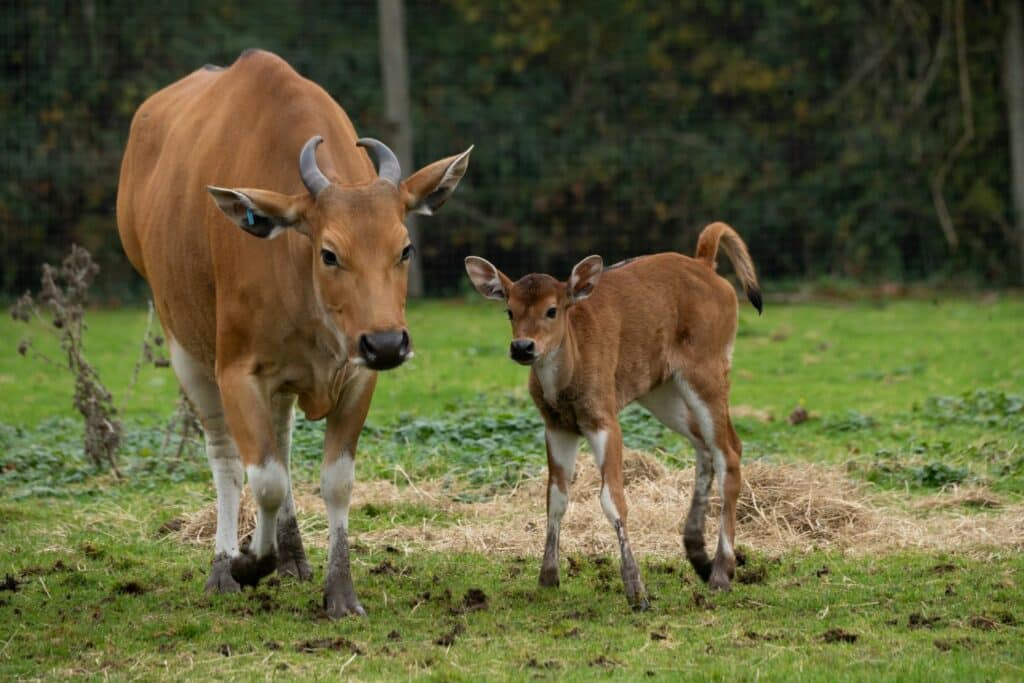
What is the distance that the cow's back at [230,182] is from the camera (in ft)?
21.3

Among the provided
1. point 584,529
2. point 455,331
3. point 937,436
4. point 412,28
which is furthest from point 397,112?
point 584,529

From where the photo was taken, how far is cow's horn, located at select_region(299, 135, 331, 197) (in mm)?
6254

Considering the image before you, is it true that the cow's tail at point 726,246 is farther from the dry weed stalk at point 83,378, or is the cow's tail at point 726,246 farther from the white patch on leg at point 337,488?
the dry weed stalk at point 83,378

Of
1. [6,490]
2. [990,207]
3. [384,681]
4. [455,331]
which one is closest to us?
[384,681]

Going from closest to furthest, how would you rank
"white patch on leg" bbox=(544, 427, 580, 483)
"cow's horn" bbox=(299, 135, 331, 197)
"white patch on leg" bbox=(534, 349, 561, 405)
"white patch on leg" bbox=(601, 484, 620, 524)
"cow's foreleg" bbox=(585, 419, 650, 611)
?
"cow's horn" bbox=(299, 135, 331, 197)
"cow's foreleg" bbox=(585, 419, 650, 611)
"white patch on leg" bbox=(601, 484, 620, 524)
"white patch on leg" bbox=(534, 349, 561, 405)
"white patch on leg" bbox=(544, 427, 580, 483)

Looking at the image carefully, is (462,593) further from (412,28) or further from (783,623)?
(412,28)

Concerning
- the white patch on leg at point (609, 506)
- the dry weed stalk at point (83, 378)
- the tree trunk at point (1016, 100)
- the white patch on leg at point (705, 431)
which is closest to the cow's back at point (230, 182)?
the white patch on leg at point (609, 506)

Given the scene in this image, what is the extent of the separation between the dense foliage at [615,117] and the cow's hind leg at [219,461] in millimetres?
10448

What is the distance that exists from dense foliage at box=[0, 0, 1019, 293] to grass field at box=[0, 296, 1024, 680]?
4975 millimetres

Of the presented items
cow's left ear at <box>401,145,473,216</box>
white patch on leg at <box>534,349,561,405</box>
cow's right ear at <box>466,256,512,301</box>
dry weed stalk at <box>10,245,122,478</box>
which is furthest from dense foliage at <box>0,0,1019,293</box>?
cow's left ear at <box>401,145,473,216</box>

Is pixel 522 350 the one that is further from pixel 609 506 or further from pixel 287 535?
pixel 287 535

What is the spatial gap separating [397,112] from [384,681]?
12.8m

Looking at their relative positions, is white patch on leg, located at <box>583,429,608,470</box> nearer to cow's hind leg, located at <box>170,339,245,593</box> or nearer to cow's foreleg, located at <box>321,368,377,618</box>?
cow's foreleg, located at <box>321,368,377,618</box>

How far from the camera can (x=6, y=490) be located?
9195 millimetres
